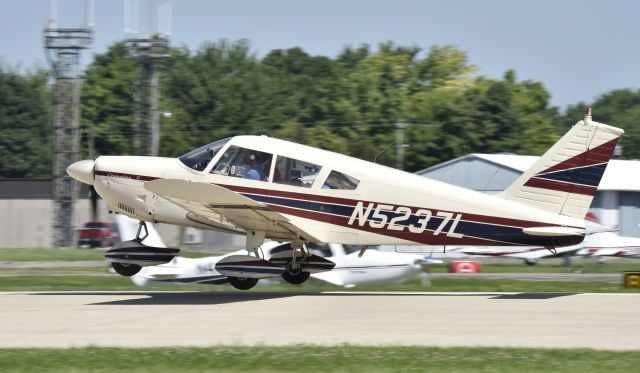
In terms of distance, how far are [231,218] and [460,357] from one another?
6684 millimetres

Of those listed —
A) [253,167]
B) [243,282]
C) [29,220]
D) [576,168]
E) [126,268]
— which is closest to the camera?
[576,168]

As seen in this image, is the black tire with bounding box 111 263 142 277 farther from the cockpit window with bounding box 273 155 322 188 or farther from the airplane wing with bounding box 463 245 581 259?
the airplane wing with bounding box 463 245 581 259

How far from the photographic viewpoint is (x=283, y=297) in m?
17.2

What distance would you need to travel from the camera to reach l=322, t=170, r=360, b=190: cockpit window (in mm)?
16766

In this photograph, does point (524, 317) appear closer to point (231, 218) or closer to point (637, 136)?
point (231, 218)

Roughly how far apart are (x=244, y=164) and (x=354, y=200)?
1.98 meters

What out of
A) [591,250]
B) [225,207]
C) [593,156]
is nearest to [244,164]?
[225,207]

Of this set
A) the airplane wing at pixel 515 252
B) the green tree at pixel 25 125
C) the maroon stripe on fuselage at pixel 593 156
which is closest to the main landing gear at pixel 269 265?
the maroon stripe on fuselage at pixel 593 156

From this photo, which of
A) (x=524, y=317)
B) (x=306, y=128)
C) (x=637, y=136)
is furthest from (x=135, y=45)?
(x=637, y=136)

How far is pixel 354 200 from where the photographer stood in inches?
662

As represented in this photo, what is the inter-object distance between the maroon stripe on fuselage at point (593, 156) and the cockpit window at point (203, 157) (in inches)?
229

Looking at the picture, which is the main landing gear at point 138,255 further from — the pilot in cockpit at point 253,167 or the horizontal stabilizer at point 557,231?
the horizontal stabilizer at point 557,231

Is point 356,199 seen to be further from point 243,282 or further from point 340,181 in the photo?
point 243,282

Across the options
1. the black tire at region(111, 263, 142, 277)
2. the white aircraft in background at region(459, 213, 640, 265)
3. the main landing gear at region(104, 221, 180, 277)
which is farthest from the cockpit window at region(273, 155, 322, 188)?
the white aircraft in background at region(459, 213, 640, 265)
